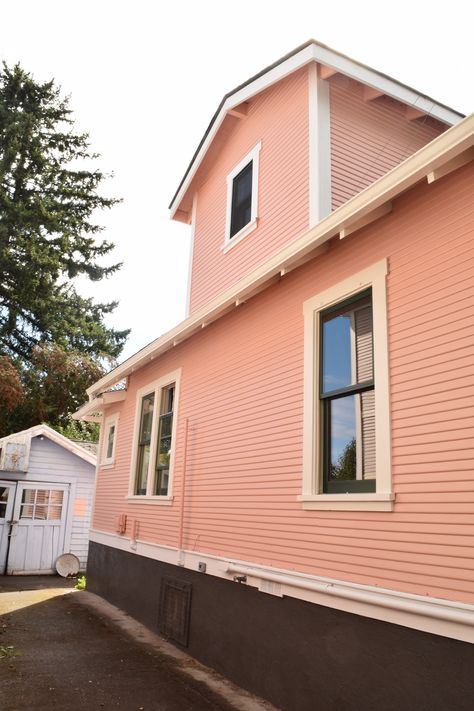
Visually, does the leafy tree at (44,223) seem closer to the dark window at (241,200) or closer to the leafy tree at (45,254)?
the leafy tree at (45,254)

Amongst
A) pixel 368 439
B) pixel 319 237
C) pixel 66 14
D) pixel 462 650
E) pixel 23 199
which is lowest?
pixel 462 650

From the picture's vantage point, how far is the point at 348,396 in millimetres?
5305

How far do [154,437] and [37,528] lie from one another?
762 cm

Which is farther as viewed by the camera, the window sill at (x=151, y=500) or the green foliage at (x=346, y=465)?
the window sill at (x=151, y=500)

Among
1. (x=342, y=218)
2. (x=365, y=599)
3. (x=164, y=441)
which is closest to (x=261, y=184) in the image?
(x=342, y=218)

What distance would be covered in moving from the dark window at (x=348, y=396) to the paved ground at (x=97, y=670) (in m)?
2.37

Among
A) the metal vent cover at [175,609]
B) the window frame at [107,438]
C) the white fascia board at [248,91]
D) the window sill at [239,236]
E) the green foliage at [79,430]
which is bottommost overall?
the metal vent cover at [175,609]

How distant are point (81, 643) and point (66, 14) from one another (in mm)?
9258

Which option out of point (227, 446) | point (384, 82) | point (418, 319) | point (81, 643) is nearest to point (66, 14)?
point (384, 82)

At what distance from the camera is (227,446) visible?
23.8 ft

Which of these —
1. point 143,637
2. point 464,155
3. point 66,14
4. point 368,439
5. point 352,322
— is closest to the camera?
point 464,155

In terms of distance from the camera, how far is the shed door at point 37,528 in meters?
15.1

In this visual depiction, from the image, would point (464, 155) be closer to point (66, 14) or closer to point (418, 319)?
point (418, 319)

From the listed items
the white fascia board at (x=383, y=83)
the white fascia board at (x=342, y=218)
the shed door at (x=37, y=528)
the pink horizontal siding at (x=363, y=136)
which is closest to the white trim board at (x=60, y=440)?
the shed door at (x=37, y=528)
